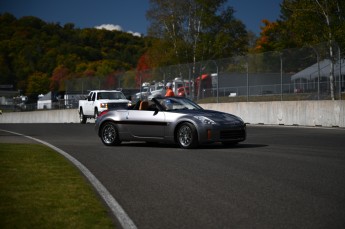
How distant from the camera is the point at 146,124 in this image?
15438mm

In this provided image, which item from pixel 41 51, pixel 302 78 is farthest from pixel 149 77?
pixel 41 51

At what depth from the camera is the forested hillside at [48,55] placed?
13000cm

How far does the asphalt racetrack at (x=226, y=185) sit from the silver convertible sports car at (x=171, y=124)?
47 centimetres

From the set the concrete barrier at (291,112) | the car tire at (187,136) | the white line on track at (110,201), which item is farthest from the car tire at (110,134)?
the concrete barrier at (291,112)

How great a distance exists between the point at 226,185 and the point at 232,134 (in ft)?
20.8

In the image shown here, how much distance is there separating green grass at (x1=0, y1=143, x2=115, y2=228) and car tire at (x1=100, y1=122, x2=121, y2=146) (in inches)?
158

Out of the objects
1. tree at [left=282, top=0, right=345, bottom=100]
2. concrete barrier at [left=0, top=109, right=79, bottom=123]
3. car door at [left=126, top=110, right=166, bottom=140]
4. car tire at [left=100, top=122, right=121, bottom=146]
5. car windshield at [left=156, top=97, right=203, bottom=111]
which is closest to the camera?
car door at [left=126, top=110, right=166, bottom=140]

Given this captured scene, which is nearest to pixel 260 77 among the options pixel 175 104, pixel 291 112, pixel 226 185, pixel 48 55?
pixel 291 112

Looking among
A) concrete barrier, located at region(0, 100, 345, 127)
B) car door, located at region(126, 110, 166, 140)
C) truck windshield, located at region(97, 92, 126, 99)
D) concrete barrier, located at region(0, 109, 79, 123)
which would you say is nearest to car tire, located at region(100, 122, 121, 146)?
car door, located at region(126, 110, 166, 140)

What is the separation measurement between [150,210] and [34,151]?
8.07m

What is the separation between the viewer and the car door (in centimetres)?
1522

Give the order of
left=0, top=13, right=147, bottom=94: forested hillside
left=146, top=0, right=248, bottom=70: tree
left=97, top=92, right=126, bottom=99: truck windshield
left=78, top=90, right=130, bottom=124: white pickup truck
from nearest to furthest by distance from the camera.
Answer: left=78, top=90, right=130, bottom=124: white pickup truck, left=97, top=92, right=126, bottom=99: truck windshield, left=146, top=0, right=248, bottom=70: tree, left=0, top=13, right=147, bottom=94: forested hillside

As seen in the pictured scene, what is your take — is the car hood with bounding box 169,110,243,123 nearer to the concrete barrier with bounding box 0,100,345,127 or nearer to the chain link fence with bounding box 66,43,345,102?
the chain link fence with bounding box 66,43,345,102

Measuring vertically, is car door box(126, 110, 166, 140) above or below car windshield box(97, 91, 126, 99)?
below
